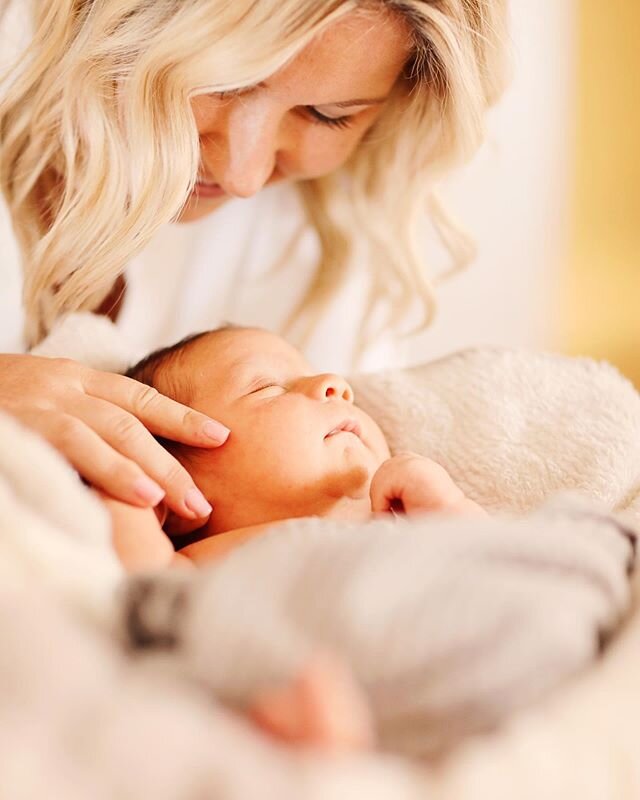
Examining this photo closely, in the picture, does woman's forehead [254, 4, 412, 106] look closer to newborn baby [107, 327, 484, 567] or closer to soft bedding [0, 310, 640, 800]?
Answer: newborn baby [107, 327, 484, 567]

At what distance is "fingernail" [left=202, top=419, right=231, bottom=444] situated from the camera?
935 mm

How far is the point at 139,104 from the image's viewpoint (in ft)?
3.67

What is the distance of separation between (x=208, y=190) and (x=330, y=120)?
238mm

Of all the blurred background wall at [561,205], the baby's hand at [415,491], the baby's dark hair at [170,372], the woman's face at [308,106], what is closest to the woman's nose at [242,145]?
the woman's face at [308,106]

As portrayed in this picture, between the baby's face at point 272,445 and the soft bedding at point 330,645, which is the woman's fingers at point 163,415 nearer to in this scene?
the baby's face at point 272,445

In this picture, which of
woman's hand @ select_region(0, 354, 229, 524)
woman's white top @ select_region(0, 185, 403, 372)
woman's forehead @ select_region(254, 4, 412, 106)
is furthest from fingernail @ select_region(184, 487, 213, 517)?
woman's white top @ select_region(0, 185, 403, 372)

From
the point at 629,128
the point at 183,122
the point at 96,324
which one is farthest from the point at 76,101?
the point at 629,128

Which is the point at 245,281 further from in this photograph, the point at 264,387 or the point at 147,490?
the point at 147,490

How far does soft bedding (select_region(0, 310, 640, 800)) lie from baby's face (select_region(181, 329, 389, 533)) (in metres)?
0.25

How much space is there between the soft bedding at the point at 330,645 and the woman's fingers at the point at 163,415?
0.23 metres

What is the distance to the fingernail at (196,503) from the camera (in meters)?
0.89

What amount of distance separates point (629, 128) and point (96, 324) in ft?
4.75

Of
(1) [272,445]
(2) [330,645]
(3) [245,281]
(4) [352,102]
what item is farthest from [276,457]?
(3) [245,281]

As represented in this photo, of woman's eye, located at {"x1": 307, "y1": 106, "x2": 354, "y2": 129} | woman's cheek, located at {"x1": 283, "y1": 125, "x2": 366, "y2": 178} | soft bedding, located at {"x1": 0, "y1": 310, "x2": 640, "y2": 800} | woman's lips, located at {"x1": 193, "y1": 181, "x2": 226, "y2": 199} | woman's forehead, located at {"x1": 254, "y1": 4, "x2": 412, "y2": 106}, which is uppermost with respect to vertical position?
woman's forehead, located at {"x1": 254, "y1": 4, "x2": 412, "y2": 106}
